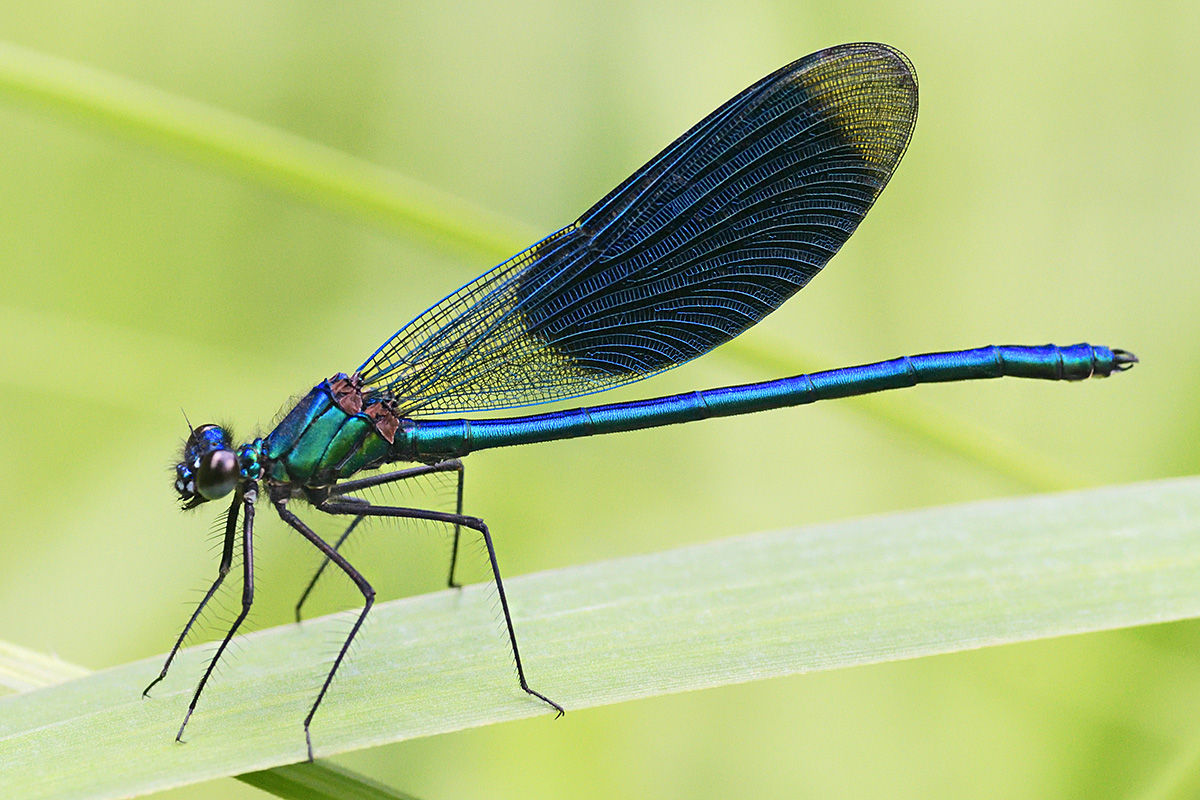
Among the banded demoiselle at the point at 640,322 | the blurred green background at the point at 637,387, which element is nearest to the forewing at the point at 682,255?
the banded demoiselle at the point at 640,322

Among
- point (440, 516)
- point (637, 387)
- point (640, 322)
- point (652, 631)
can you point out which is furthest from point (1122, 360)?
point (637, 387)

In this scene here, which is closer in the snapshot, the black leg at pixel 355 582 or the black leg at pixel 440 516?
the black leg at pixel 355 582

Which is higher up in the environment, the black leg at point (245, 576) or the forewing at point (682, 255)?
the forewing at point (682, 255)

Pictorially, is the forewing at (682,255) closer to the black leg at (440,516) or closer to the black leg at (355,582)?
the black leg at (440,516)

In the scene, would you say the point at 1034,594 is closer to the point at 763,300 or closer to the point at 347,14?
the point at 763,300

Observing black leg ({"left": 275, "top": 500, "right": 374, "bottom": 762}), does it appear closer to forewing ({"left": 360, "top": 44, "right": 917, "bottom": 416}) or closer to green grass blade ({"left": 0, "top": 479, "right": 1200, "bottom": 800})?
green grass blade ({"left": 0, "top": 479, "right": 1200, "bottom": 800})

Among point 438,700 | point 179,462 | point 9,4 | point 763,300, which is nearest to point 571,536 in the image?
point 763,300
